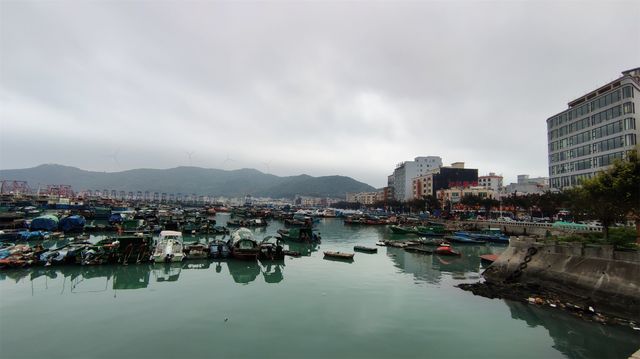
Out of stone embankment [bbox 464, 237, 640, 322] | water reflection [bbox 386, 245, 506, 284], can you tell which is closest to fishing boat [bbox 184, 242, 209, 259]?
water reflection [bbox 386, 245, 506, 284]

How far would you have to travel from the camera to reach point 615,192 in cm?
2631

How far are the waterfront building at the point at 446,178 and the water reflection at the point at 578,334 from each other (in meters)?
142

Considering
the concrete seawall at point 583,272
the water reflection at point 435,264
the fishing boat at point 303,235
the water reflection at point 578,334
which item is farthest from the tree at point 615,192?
the fishing boat at point 303,235

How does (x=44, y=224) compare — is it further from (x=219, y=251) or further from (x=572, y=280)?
(x=572, y=280)

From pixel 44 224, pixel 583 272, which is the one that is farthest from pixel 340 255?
pixel 44 224

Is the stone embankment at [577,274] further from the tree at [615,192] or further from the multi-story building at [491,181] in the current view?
the multi-story building at [491,181]

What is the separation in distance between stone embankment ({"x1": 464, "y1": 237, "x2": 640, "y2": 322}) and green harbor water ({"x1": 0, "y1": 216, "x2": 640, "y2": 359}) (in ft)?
9.60

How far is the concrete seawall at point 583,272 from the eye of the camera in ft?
71.7

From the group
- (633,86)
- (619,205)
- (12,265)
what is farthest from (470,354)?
(633,86)

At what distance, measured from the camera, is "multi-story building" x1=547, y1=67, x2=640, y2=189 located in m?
60.9

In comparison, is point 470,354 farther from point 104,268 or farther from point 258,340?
point 104,268

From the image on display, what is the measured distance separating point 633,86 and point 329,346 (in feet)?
251

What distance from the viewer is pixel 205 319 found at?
67.2 ft

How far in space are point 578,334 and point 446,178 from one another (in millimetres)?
154571
